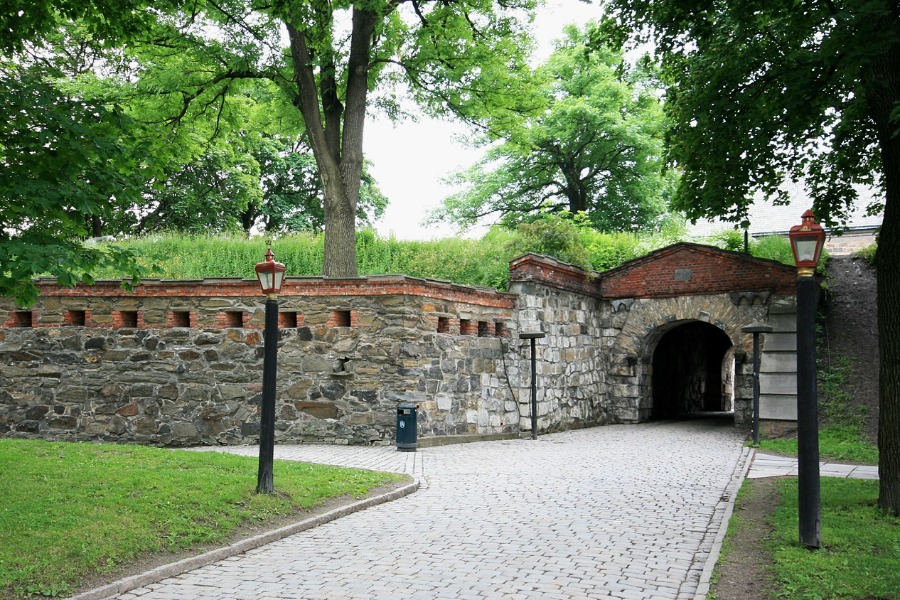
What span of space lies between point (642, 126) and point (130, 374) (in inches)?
936

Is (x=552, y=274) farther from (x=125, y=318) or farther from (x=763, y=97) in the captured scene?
(x=125, y=318)

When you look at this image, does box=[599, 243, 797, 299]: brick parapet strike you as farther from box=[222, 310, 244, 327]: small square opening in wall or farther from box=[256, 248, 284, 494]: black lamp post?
box=[256, 248, 284, 494]: black lamp post

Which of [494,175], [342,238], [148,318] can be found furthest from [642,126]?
[148,318]

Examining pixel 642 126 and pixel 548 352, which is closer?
pixel 548 352

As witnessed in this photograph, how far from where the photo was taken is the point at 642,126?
31500mm

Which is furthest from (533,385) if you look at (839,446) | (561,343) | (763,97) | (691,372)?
(691,372)

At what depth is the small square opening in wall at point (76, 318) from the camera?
13.8m

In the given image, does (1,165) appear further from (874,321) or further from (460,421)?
(874,321)

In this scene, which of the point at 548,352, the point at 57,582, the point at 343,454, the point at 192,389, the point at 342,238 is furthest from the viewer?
the point at 548,352

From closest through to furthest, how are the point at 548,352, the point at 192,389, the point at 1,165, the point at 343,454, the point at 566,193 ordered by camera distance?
the point at 1,165
the point at 343,454
the point at 192,389
the point at 548,352
the point at 566,193

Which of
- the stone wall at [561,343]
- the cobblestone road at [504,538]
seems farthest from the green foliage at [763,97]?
the stone wall at [561,343]

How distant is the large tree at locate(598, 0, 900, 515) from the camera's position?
779 centimetres

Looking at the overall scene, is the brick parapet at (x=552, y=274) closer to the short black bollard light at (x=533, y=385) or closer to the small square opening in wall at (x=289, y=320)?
the short black bollard light at (x=533, y=385)

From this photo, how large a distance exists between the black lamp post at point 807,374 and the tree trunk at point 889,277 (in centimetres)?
156
